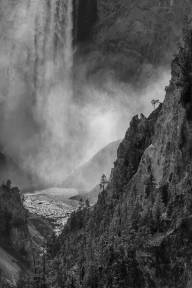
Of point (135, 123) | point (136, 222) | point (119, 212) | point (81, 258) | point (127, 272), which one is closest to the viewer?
point (127, 272)

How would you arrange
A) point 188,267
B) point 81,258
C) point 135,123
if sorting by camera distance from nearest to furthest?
point 188,267 → point 81,258 → point 135,123

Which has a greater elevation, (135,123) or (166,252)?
(135,123)

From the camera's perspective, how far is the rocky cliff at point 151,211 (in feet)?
331

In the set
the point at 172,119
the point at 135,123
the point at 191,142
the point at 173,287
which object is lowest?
the point at 173,287

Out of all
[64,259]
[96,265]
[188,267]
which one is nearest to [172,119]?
[96,265]

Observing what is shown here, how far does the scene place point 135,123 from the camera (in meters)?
152

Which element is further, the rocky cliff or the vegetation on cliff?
the vegetation on cliff

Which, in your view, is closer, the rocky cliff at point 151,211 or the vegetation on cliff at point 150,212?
the rocky cliff at point 151,211

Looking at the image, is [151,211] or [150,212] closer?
[151,211]

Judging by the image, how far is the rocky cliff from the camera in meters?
101

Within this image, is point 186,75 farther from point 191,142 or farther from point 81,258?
point 81,258

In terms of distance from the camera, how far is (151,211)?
112625mm

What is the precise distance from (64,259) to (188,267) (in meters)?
65.2

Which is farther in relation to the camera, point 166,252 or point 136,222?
point 136,222
